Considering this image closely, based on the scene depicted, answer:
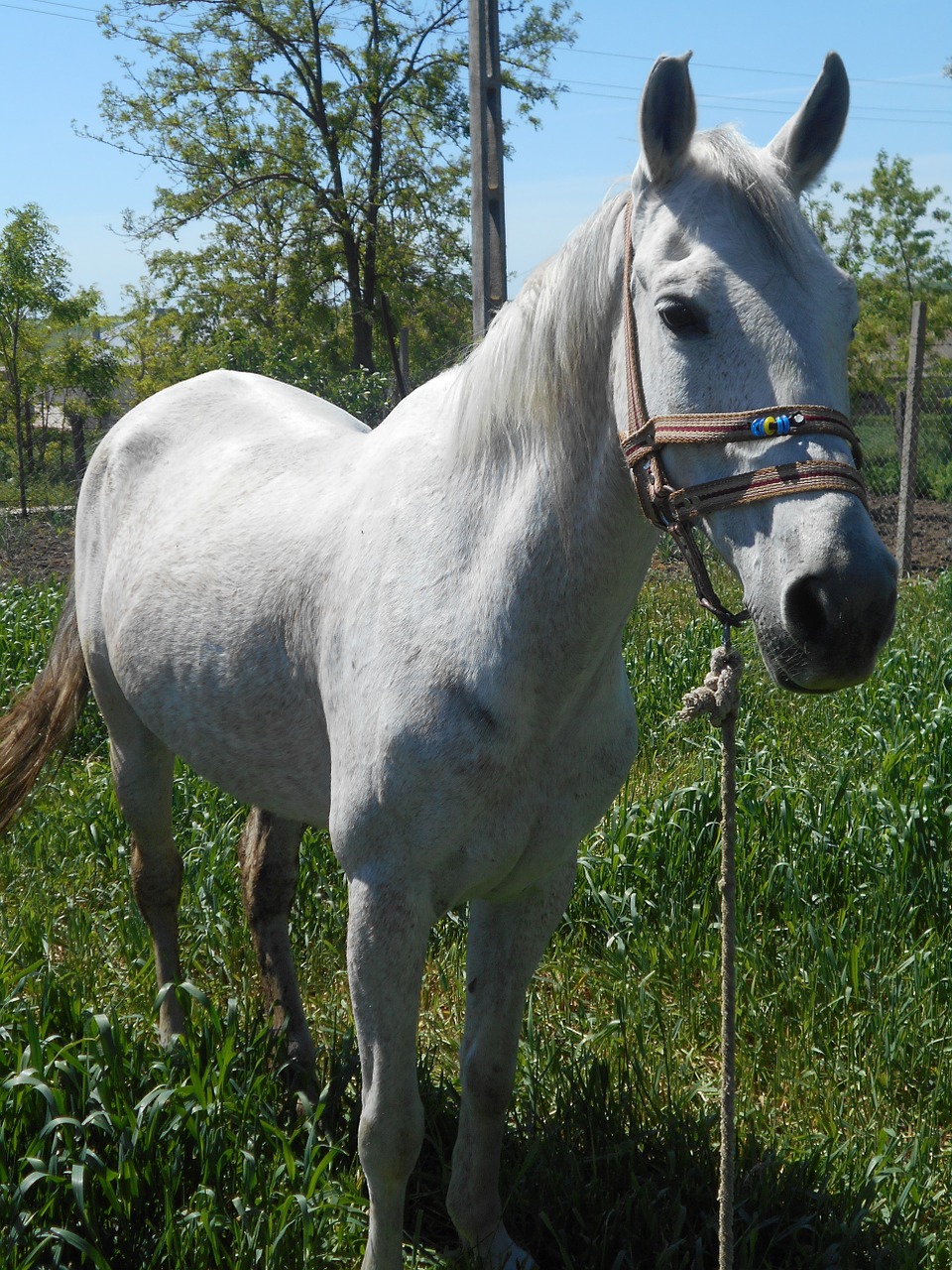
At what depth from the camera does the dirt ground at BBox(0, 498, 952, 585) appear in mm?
9328

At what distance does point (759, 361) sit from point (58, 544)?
1022cm

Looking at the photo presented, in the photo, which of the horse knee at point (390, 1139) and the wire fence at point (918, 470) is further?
the wire fence at point (918, 470)

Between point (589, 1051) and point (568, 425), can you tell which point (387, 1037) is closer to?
point (589, 1051)

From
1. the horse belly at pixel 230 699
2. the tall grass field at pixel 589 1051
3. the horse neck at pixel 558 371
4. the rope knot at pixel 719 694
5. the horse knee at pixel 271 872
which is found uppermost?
the horse neck at pixel 558 371

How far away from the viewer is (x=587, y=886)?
11.9ft

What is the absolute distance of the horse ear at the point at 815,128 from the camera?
5.86 feet

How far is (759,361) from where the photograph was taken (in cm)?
151

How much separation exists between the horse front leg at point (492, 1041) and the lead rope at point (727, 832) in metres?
0.54

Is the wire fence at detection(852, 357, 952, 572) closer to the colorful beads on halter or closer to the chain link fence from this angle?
the chain link fence

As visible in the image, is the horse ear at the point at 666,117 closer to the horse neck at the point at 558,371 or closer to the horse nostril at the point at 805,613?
the horse neck at the point at 558,371

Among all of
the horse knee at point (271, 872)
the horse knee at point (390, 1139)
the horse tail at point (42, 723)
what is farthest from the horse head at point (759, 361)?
the horse tail at point (42, 723)

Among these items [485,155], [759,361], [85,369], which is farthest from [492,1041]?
[85,369]

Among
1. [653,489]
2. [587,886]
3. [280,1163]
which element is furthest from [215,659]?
[587,886]

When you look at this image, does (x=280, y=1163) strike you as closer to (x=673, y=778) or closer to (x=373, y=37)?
(x=673, y=778)
